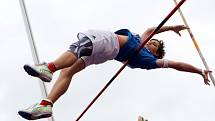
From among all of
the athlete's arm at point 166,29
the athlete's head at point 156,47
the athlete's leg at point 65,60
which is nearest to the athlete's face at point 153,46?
the athlete's head at point 156,47

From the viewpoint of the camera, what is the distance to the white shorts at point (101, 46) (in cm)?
473

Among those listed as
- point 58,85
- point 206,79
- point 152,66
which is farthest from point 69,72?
point 206,79

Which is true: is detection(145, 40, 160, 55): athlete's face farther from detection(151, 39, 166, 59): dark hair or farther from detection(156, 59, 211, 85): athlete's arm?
detection(156, 59, 211, 85): athlete's arm

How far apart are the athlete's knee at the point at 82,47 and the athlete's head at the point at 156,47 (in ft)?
3.10

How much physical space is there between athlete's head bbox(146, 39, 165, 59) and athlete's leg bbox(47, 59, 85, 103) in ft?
2.86

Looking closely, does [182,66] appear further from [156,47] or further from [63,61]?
[63,61]

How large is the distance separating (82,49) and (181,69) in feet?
3.61

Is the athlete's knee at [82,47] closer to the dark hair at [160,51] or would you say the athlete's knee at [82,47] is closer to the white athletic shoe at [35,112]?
the white athletic shoe at [35,112]

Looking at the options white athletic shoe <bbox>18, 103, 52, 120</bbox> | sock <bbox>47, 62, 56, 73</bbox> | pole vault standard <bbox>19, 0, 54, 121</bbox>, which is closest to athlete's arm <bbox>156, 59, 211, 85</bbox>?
sock <bbox>47, 62, 56, 73</bbox>

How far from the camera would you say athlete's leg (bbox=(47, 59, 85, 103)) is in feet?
15.1

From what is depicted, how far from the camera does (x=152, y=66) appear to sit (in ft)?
17.2

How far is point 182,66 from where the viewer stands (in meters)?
5.19

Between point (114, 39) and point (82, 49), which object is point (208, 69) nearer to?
point (114, 39)

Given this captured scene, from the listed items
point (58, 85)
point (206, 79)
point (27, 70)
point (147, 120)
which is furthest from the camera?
point (147, 120)
